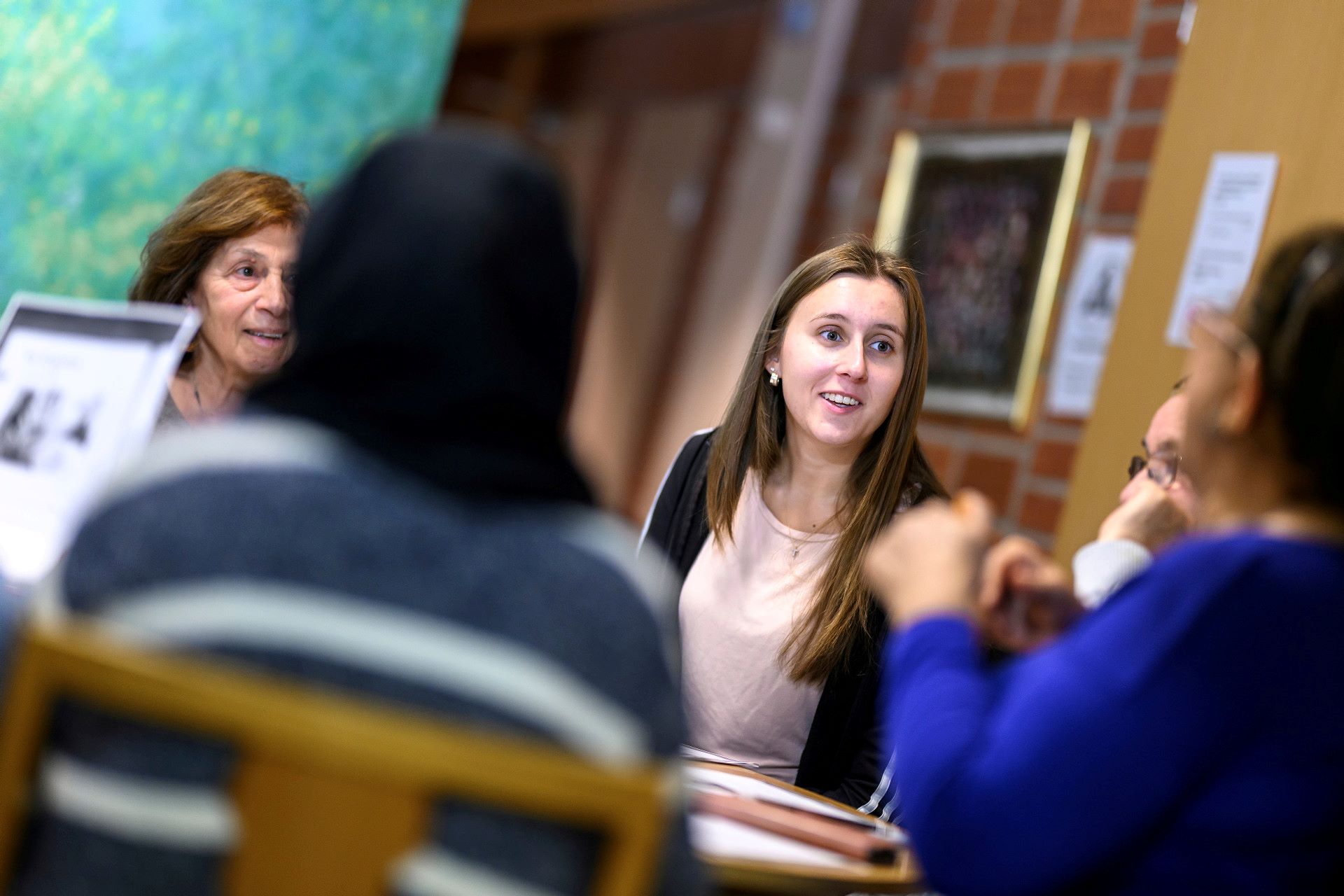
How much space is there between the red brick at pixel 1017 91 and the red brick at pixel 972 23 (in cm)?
16

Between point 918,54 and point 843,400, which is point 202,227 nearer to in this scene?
point 843,400

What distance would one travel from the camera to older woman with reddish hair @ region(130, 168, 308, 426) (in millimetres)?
2148

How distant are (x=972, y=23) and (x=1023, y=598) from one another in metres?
3.12

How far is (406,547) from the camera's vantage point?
91 centimetres

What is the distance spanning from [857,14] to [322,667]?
14.0 ft

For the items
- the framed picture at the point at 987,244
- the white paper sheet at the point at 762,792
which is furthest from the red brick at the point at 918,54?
the white paper sheet at the point at 762,792

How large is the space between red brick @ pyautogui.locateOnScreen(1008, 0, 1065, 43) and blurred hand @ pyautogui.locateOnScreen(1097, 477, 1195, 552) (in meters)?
2.08

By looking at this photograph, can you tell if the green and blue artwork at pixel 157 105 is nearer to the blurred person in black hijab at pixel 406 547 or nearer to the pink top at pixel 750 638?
the pink top at pixel 750 638

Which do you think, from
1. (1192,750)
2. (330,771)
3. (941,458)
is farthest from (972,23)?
(330,771)

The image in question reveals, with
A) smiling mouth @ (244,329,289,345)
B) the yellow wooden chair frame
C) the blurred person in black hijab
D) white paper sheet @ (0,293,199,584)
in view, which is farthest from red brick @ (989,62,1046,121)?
the yellow wooden chair frame

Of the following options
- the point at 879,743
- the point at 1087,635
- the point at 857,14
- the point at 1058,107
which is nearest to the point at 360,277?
the point at 1087,635

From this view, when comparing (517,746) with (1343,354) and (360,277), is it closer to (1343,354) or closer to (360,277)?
(360,277)

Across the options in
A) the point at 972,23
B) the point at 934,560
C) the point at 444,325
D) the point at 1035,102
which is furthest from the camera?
the point at 972,23

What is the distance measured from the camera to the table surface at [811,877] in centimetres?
122
